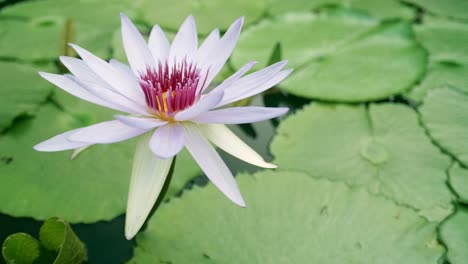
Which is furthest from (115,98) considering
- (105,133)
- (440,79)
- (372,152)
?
(440,79)

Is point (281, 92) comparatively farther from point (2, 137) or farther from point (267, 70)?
point (2, 137)

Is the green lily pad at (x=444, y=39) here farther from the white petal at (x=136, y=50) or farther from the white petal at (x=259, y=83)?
the white petal at (x=136, y=50)

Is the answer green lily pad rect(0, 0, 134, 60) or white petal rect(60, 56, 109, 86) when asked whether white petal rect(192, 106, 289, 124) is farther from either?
green lily pad rect(0, 0, 134, 60)

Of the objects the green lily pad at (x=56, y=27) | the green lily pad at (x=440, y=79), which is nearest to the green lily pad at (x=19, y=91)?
the green lily pad at (x=56, y=27)

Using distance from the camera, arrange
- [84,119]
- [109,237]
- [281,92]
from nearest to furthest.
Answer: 1. [109,237]
2. [84,119]
3. [281,92]

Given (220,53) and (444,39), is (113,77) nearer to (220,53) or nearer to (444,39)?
(220,53)

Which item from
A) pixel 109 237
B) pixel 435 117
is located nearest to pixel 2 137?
pixel 109 237
